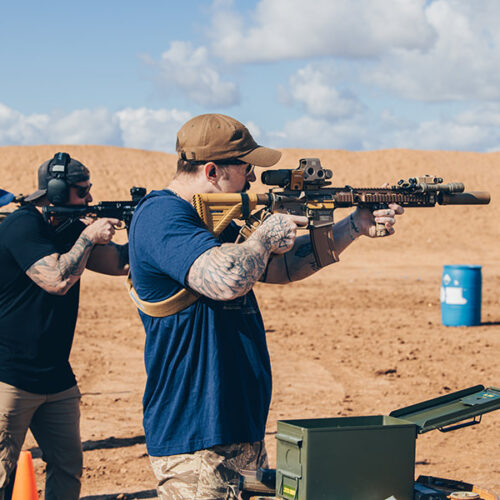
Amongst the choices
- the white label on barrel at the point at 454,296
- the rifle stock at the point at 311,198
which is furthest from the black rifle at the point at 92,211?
the white label on barrel at the point at 454,296

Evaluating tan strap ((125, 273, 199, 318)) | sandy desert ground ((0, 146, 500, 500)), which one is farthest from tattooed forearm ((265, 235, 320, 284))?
sandy desert ground ((0, 146, 500, 500))

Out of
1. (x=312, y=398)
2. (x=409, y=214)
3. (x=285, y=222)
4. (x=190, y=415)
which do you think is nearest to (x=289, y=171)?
(x=285, y=222)

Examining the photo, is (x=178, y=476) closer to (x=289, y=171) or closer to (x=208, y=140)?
(x=208, y=140)

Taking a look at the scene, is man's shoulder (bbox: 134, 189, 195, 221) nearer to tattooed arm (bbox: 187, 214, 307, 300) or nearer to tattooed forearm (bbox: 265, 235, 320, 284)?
tattooed arm (bbox: 187, 214, 307, 300)

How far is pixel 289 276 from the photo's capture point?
355 cm

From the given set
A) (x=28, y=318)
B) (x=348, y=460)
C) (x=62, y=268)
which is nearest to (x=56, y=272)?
(x=62, y=268)

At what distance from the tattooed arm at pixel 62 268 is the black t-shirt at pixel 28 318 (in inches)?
1.9

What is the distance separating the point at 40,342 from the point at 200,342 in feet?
5.14

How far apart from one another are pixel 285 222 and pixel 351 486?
1018 mm

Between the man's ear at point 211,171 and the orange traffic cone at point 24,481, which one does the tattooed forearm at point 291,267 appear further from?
the orange traffic cone at point 24,481

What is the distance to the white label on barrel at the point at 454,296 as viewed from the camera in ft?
41.4

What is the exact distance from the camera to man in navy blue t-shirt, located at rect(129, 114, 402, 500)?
2.68 meters

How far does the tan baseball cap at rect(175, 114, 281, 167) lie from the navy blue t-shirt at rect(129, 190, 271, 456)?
0.21m

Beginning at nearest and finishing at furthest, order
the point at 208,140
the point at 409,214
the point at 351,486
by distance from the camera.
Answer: the point at 351,486 < the point at 208,140 < the point at 409,214
